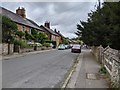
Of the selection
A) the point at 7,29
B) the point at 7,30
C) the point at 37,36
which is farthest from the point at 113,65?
the point at 37,36

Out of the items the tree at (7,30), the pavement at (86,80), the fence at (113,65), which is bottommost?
the pavement at (86,80)

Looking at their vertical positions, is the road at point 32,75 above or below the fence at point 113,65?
below

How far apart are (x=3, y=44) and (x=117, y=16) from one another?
1956cm

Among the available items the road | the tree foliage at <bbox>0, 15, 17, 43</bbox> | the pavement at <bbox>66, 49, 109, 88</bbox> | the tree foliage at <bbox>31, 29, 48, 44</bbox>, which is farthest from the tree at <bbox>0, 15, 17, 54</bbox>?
the tree foliage at <bbox>31, 29, 48, 44</bbox>

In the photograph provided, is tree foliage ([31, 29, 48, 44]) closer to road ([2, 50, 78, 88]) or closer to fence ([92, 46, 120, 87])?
road ([2, 50, 78, 88])

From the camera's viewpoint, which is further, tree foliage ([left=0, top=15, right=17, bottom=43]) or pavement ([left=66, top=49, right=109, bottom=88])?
tree foliage ([left=0, top=15, right=17, bottom=43])

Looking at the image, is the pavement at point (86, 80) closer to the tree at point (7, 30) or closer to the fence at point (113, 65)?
the fence at point (113, 65)

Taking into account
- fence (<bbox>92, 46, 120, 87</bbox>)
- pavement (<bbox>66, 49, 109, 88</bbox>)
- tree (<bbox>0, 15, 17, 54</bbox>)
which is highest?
tree (<bbox>0, 15, 17, 54</bbox>)

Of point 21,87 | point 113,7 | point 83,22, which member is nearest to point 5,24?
point 83,22

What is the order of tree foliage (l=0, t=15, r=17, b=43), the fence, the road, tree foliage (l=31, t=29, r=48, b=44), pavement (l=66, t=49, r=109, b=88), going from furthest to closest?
tree foliage (l=31, t=29, r=48, b=44) → tree foliage (l=0, t=15, r=17, b=43) → the road → pavement (l=66, t=49, r=109, b=88) → the fence

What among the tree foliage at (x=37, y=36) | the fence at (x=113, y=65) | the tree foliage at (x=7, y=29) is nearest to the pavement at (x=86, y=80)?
the fence at (x=113, y=65)

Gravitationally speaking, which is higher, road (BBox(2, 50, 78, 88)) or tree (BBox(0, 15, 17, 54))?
tree (BBox(0, 15, 17, 54))

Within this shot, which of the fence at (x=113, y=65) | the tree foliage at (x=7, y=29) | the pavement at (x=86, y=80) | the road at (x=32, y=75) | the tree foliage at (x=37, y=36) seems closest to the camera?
the fence at (x=113, y=65)

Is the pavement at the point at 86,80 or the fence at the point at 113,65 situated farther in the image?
the pavement at the point at 86,80
